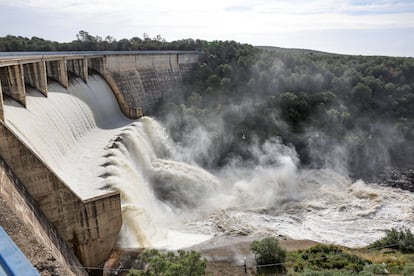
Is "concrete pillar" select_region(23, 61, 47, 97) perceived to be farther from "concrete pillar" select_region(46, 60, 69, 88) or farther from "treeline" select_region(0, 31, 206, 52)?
"treeline" select_region(0, 31, 206, 52)

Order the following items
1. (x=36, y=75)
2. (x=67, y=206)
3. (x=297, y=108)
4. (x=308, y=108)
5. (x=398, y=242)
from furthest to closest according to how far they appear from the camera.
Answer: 1. (x=308, y=108)
2. (x=297, y=108)
3. (x=36, y=75)
4. (x=398, y=242)
5. (x=67, y=206)

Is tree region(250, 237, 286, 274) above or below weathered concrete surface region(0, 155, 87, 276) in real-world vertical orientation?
below

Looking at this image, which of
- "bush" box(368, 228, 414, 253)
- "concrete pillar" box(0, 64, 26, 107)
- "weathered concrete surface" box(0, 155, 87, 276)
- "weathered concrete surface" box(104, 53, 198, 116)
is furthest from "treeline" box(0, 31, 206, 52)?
"bush" box(368, 228, 414, 253)

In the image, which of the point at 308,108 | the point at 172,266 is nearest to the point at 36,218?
the point at 172,266

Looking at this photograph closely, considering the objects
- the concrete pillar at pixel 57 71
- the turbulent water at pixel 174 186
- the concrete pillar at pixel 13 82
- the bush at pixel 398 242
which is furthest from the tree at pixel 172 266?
the concrete pillar at pixel 57 71

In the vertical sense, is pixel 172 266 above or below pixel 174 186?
above

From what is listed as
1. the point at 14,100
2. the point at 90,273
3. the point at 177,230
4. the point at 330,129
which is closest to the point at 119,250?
the point at 90,273

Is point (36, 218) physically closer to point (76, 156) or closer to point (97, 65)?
point (76, 156)
